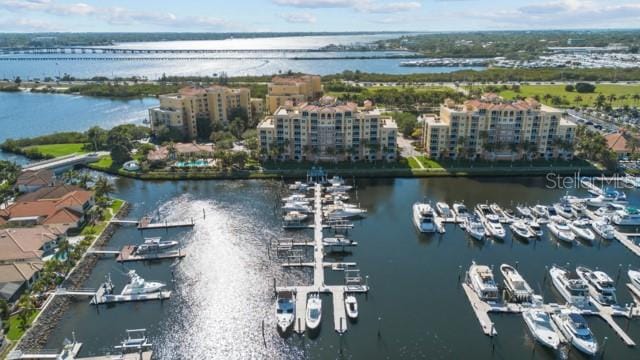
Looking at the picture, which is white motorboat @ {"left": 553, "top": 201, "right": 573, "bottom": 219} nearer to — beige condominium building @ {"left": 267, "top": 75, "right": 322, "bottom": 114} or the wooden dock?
the wooden dock

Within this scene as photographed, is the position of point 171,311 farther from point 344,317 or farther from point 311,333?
point 344,317

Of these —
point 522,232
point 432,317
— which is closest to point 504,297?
point 432,317

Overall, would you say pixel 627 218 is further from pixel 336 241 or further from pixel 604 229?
pixel 336 241

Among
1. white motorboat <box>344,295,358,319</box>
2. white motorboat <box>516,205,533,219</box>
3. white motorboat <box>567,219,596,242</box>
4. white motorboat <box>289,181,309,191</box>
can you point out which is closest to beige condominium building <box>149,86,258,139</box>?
white motorboat <box>289,181,309,191</box>

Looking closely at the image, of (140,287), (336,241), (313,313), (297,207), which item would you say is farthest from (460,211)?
(140,287)

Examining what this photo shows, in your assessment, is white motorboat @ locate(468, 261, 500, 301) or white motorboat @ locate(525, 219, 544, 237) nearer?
white motorboat @ locate(468, 261, 500, 301)

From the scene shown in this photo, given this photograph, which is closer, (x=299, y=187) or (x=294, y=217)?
(x=294, y=217)

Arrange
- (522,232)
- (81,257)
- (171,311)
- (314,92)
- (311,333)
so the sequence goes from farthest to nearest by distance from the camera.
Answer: (314,92) < (522,232) < (81,257) < (171,311) < (311,333)
